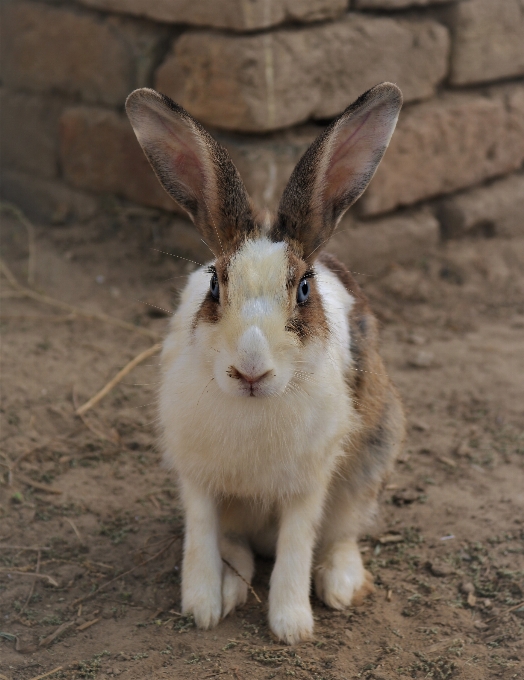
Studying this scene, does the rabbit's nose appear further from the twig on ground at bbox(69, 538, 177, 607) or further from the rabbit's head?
the twig on ground at bbox(69, 538, 177, 607)

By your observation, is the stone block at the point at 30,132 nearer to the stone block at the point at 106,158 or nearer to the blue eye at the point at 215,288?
the stone block at the point at 106,158

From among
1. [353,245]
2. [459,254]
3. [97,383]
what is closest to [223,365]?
[97,383]

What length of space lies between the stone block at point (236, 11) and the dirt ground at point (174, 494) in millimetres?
1316

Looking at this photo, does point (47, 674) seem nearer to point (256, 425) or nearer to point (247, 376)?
point (256, 425)

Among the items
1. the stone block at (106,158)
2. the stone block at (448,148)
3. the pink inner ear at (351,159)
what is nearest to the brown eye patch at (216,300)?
the pink inner ear at (351,159)

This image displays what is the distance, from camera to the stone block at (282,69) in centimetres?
502

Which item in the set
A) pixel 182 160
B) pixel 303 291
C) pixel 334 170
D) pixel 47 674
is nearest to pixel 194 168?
pixel 182 160

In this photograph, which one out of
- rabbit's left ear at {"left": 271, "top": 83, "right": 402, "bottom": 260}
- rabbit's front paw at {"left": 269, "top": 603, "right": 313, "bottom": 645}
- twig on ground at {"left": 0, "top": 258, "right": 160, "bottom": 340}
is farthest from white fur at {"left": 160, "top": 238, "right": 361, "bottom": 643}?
twig on ground at {"left": 0, "top": 258, "right": 160, "bottom": 340}

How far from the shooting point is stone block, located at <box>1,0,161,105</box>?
5.65 metres

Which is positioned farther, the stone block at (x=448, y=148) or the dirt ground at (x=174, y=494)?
the stone block at (x=448, y=148)

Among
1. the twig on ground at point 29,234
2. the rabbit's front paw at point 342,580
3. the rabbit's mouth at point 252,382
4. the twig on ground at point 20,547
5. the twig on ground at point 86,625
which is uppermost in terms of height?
the rabbit's mouth at point 252,382

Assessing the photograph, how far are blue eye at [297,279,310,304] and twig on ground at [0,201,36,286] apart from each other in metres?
3.29

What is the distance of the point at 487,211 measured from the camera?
6387mm

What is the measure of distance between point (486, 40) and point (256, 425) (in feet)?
14.0
